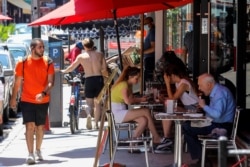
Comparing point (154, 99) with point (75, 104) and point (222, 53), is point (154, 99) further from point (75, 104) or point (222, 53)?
point (75, 104)

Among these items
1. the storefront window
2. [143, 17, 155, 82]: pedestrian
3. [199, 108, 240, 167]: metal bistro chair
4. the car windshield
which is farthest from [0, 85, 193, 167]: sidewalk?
the storefront window

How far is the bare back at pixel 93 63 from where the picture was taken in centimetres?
1316

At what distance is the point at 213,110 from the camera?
8109 millimetres

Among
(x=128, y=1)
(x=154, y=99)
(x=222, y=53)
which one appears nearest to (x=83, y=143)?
(x=154, y=99)

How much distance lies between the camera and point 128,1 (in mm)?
8891

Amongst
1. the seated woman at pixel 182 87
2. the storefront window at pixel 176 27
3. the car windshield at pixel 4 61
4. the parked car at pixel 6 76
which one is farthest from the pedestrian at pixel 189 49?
the car windshield at pixel 4 61

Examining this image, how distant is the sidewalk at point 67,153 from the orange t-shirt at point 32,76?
0.99 meters

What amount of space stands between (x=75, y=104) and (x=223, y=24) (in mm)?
3775

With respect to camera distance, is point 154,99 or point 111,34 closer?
point 154,99

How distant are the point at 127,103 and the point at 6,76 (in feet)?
19.0

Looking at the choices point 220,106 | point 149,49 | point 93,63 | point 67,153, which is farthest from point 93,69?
point 220,106

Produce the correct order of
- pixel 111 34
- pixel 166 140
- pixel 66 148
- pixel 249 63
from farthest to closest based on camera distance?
pixel 111 34
pixel 66 148
pixel 166 140
pixel 249 63

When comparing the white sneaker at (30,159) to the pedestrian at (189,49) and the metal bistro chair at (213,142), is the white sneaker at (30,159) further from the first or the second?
the pedestrian at (189,49)

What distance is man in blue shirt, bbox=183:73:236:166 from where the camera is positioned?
815 cm
